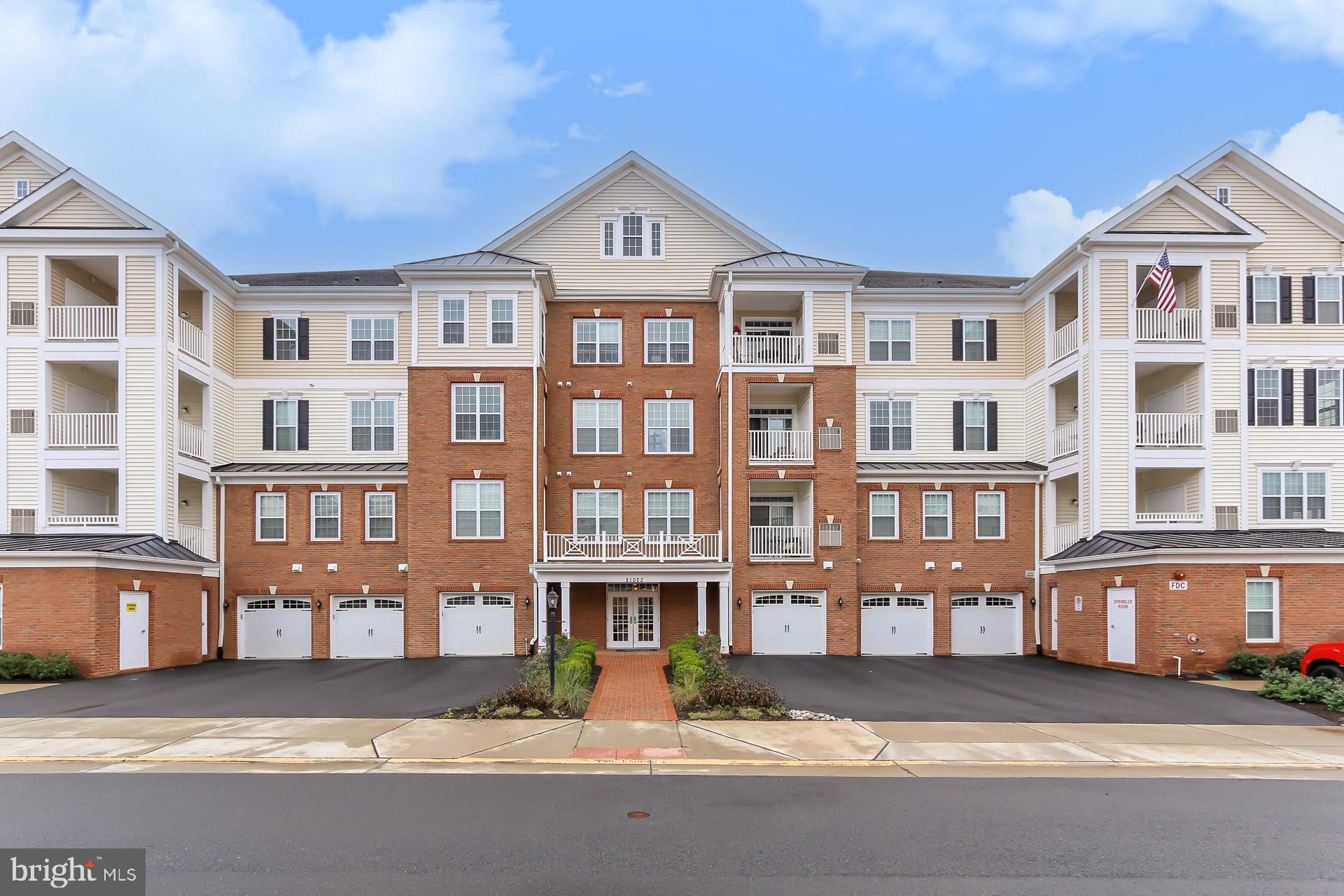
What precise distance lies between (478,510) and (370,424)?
5.54 meters

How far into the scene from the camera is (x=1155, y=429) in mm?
25203

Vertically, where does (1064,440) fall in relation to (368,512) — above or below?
above

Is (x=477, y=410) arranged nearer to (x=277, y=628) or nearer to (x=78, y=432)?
(x=277, y=628)

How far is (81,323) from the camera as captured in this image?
80.1 feet

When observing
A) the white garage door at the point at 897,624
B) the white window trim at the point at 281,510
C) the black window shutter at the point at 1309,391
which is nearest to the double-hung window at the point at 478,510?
the white window trim at the point at 281,510

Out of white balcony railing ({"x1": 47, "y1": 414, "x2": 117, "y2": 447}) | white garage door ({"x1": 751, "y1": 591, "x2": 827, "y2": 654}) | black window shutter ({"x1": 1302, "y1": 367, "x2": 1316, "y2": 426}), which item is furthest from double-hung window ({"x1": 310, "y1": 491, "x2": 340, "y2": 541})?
black window shutter ({"x1": 1302, "y1": 367, "x2": 1316, "y2": 426})

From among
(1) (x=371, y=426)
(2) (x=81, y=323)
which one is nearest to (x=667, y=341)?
(1) (x=371, y=426)

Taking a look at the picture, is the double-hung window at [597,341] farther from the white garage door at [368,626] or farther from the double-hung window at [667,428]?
the white garage door at [368,626]

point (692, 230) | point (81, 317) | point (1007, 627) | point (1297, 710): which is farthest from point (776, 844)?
point (81, 317)

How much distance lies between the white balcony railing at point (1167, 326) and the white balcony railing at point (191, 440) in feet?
93.3

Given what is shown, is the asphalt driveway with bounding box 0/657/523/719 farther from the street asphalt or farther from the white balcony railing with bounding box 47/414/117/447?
the white balcony railing with bounding box 47/414/117/447

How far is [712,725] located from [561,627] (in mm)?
12669

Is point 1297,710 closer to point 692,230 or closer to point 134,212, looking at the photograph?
point 692,230

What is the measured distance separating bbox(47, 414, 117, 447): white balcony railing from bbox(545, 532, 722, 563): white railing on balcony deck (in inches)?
504
